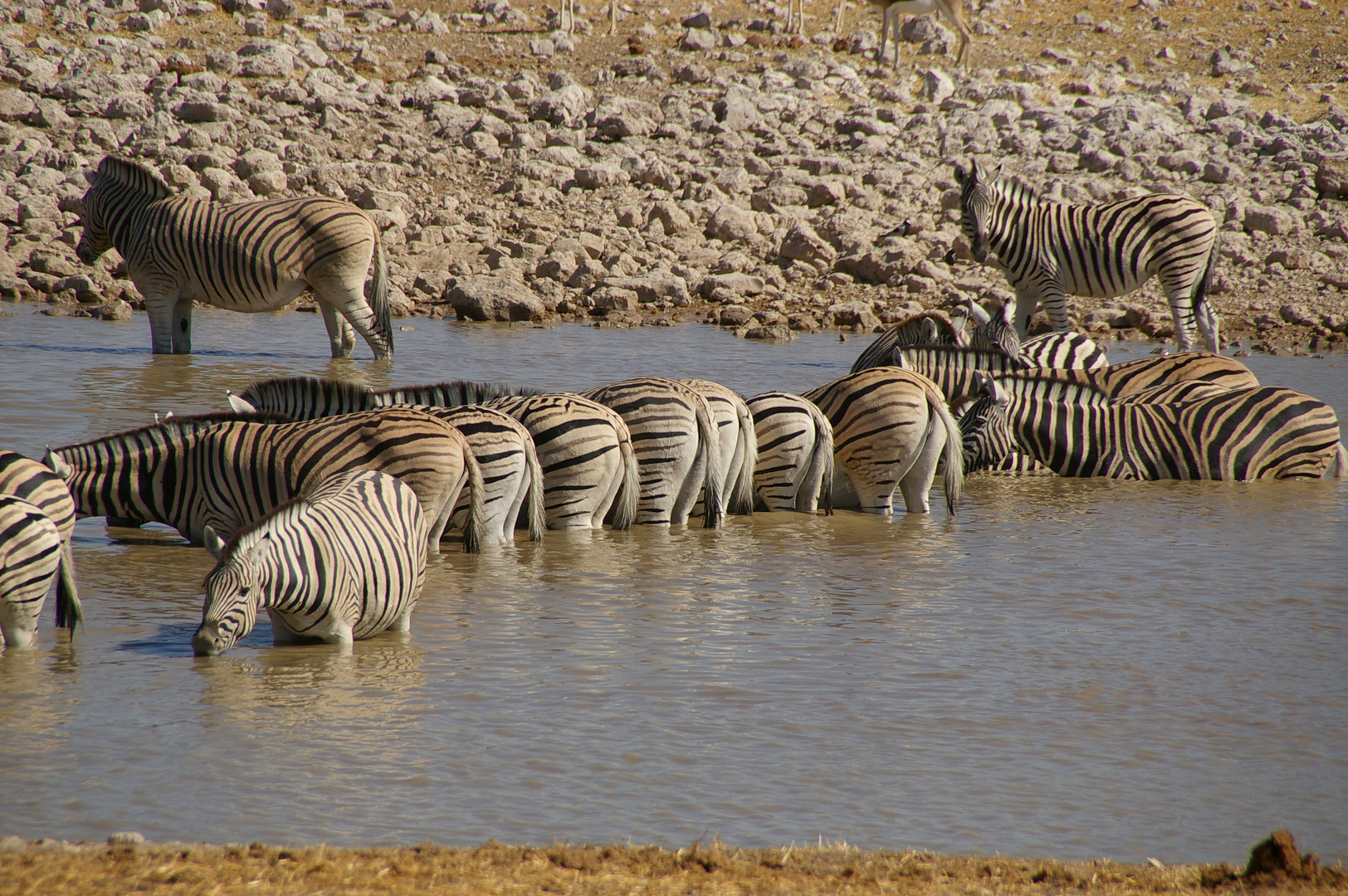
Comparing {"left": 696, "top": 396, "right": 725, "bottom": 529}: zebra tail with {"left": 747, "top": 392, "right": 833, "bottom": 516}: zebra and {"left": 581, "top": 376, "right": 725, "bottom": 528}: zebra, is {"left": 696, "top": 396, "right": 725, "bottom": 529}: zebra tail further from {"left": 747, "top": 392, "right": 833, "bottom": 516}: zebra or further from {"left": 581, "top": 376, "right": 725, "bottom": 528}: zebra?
{"left": 747, "top": 392, "right": 833, "bottom": 516}: zebra

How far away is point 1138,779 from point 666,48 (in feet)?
77.5

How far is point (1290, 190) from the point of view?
22391 millimetres

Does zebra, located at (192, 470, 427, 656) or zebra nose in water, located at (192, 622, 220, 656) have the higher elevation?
zebra, located at (192, 470, 427, 656)

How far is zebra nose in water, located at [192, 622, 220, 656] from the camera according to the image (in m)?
5.07

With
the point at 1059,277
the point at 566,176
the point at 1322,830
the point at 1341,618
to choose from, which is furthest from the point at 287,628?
the point at 566,176

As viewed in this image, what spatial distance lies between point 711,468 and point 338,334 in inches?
270

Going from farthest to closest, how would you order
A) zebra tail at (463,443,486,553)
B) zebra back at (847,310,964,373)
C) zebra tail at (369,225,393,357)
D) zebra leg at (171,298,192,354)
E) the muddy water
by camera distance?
zebra leg at (171,298,192,354), zebra tail at (369,225,393,357), zebra back at (847,310,964,373), zebra tail at (463,443,486,553), the muddy water

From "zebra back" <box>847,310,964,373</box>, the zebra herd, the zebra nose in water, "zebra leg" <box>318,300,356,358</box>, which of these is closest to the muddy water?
the zebra nose in water

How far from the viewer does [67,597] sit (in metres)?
5.51

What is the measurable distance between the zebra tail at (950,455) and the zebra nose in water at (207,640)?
497 cm

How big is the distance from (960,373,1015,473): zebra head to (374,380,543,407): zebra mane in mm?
3390

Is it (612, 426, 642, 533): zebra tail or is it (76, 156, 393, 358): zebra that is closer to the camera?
(612, 426, 642, 533): zebra tail

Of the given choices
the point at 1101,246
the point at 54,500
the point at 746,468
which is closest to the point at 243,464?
the point at 54,500

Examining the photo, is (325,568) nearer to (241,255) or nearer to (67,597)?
(67,597)
